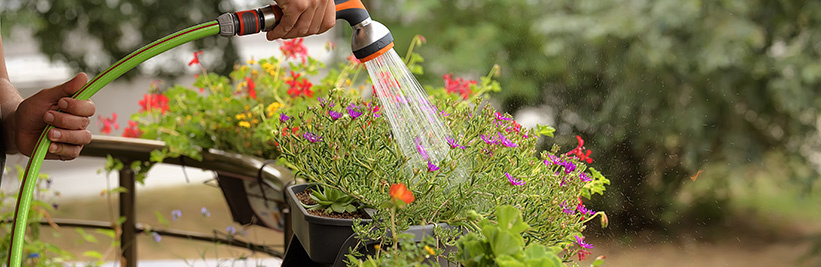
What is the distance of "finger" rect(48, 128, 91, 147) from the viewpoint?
0.81 meters

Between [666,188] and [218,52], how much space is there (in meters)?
2.79

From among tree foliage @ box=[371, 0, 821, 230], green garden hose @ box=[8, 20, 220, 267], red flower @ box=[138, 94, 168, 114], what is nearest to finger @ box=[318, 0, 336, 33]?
green garden hose @ box=[8, 20, 220, 267]

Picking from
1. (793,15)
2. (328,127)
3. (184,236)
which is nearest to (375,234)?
(328,127)

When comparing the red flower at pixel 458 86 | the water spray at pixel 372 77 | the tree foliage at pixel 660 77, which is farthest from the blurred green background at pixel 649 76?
the water spray at pixel 372 77

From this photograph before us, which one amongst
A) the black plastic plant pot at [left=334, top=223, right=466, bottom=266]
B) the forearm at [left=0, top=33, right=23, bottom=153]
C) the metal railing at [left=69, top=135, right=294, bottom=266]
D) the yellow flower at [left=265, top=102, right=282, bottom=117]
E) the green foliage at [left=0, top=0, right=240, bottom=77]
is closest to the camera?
the black plastic plant pot at [left=334, top=223, right=466, bottom=266]

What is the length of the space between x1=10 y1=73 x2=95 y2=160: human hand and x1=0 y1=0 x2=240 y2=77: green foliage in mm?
3403

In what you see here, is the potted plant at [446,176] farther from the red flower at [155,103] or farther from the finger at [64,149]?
the red flower at [155,103]

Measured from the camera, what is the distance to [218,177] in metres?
1.37

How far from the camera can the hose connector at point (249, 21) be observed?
28.3 inches

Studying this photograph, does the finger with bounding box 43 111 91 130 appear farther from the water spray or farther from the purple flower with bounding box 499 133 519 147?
the purple flower with bounding box 499 133 519 147

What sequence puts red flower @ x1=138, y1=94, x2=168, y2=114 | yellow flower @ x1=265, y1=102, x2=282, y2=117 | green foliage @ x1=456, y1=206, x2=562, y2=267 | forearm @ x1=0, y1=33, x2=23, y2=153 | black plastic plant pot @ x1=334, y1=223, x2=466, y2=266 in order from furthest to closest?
red flower @ x1=138, y1=94, x2=168, y2=114 < yellow flower @ x1=265, y1=102, x2=282, y2=117 < forearm @ x1=0, y1=33, x2=23, y2=153 < black plastic plant pot @ x1=334, y1=223, x2=466, y2=266 < green foliage @ x1=456, y1=206, x2=562, y2=267

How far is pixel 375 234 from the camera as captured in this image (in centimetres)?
65

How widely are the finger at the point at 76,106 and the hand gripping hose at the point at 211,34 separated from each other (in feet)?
0.11

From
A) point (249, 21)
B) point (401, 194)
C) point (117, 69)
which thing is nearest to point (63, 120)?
point (117, 69)
